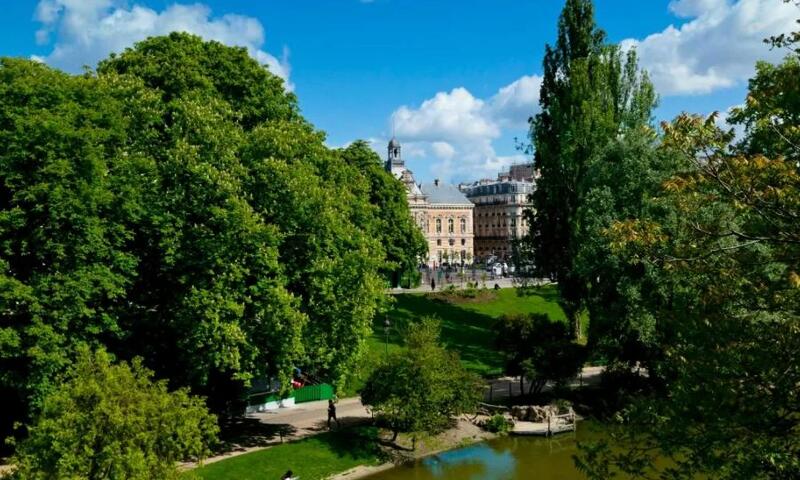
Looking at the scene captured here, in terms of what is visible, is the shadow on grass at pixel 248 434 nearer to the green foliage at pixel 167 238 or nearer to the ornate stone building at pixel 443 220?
the green foliage at pixel 167 238

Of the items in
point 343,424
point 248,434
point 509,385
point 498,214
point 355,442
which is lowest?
point 355,442

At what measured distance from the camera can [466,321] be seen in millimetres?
53344

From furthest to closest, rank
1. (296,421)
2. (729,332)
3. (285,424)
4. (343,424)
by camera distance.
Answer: (296,421), (285,424), (343,424), (729,332)

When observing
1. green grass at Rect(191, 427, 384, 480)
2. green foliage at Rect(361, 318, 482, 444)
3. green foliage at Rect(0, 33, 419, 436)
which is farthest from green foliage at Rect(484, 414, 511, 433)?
green foliage at Rect(0, 33, 419, 436)

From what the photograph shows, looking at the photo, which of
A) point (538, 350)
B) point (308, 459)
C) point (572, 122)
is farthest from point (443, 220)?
point (308, 459)

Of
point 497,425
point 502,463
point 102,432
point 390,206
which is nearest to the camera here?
point 102,432

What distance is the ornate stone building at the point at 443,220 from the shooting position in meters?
122

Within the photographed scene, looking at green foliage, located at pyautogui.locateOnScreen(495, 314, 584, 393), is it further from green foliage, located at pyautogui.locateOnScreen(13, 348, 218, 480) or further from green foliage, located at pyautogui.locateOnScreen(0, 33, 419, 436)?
green foliage, located at pyautogui.locateOnScreen(13, 348, 218, 480)

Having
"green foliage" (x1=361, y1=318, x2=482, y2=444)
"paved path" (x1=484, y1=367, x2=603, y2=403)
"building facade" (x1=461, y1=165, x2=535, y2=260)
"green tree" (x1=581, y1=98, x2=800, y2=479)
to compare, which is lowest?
"paved path" (x1=484, y1=367, x2=603, y2=403)

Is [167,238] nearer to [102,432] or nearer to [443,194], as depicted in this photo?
[102,432]

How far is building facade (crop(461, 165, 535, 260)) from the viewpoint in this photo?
138500 mm

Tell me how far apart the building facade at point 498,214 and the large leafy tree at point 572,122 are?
88280 mm

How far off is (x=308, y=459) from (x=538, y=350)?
12.8 meters

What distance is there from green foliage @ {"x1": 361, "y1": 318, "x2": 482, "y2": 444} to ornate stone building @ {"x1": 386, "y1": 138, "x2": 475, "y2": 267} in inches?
3552
